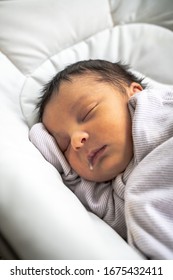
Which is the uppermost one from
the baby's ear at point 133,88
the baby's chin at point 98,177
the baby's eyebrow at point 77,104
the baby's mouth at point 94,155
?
the baby's eyebrow at point 77,104

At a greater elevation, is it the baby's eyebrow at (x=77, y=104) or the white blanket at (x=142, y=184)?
the baby's eyebrow at (x=77, y=104)

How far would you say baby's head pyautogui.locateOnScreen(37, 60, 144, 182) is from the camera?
88cm

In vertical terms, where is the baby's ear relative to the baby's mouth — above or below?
below

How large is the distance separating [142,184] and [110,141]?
0.13 m

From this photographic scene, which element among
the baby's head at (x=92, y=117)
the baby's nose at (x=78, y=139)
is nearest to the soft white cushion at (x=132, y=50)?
the baby's head at (x=92, y=117)

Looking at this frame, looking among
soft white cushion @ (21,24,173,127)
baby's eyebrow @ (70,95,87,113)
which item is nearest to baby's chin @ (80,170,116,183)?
baby's eyebrow @ (70,95,87,113)

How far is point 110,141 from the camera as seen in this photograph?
0.87m

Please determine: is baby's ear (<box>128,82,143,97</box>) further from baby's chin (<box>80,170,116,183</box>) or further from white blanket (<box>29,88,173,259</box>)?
baby's chin (<box>80,170,116,183</box>)

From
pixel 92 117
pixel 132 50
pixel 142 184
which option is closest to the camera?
pixel 142 184

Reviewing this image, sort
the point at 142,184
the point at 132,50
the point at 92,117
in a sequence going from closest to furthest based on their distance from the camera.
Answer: the point at 142,184, the point at 92,117, the point at 132,50

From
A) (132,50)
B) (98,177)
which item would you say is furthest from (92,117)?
(132,50)

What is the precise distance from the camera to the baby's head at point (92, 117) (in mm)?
876

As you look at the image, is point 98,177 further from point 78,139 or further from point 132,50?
A: point 132,50

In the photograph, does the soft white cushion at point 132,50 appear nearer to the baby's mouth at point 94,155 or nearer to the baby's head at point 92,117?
the baby's head at point 92,117
